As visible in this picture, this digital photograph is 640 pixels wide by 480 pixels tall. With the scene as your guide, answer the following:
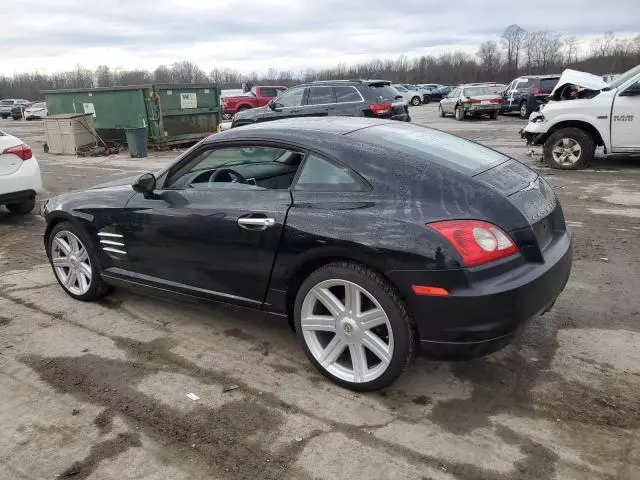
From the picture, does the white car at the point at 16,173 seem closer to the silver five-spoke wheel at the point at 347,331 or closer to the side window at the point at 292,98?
the silver five-spoke wheel at the point at 347,331

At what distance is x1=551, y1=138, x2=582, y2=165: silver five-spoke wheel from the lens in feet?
31.7

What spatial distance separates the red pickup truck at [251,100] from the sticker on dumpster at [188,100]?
11786 millimetres

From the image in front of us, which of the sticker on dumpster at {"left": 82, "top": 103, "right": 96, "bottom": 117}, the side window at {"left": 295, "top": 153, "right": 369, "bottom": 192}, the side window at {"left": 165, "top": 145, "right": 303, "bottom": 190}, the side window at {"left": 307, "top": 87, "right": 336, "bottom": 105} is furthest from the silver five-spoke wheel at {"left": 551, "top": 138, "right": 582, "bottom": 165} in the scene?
the sticker on dumpster at {"left": 82, "top": 103, "right": 96, "bottom": 117}

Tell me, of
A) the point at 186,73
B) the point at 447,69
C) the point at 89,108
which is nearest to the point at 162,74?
the point at 186,73

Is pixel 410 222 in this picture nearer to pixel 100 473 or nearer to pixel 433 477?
pixel 433 477

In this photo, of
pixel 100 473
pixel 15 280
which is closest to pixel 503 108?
pixel 15 280

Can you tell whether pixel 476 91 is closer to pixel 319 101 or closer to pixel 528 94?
pixel 528 94

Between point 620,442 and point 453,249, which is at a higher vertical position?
point 453,249

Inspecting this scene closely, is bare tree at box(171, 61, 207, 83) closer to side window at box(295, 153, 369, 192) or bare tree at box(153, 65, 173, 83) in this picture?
bare tree at box(153, 65, 173, 83)

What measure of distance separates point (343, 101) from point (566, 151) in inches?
202

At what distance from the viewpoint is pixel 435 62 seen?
94.9 m

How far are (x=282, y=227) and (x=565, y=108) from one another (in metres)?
7.97

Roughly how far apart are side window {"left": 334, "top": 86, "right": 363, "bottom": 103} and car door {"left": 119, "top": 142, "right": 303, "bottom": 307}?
9.10 m

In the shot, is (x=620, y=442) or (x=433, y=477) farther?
(x=620, y=442)
